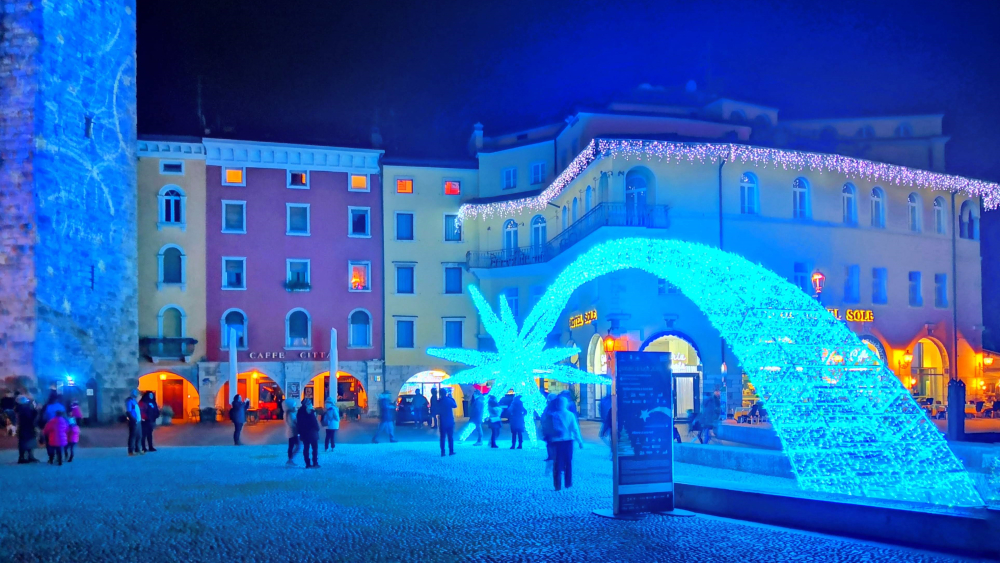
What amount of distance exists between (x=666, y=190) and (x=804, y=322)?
1773 centimetres

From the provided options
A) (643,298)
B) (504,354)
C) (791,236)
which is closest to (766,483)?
(504,354)

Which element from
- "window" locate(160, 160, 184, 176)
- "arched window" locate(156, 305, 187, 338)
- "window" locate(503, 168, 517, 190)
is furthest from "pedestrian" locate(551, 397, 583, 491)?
"window" locate(160, 160, 184, 176)

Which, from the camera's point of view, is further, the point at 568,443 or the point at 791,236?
the point at 791,236

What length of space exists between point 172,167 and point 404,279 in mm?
11878

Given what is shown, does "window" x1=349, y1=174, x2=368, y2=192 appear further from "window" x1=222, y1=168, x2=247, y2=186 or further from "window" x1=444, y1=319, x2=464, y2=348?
"window" x1=444, y1=319, x2=464, y2=348

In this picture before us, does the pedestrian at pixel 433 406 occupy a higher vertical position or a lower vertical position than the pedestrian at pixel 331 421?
lower

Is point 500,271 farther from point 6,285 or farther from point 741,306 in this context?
point 741,306

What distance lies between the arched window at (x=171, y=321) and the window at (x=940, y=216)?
3357 cm

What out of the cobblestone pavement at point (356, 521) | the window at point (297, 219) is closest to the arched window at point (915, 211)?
the cobblestone pavement at point (356, 521)

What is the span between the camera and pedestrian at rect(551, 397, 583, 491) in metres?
13.5

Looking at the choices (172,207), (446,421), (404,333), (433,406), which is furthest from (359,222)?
(446,421)

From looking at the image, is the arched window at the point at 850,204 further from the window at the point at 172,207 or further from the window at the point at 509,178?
the window at the point at 172,207

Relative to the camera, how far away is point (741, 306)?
1536cm

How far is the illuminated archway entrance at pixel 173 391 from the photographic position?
41688 millimetres
